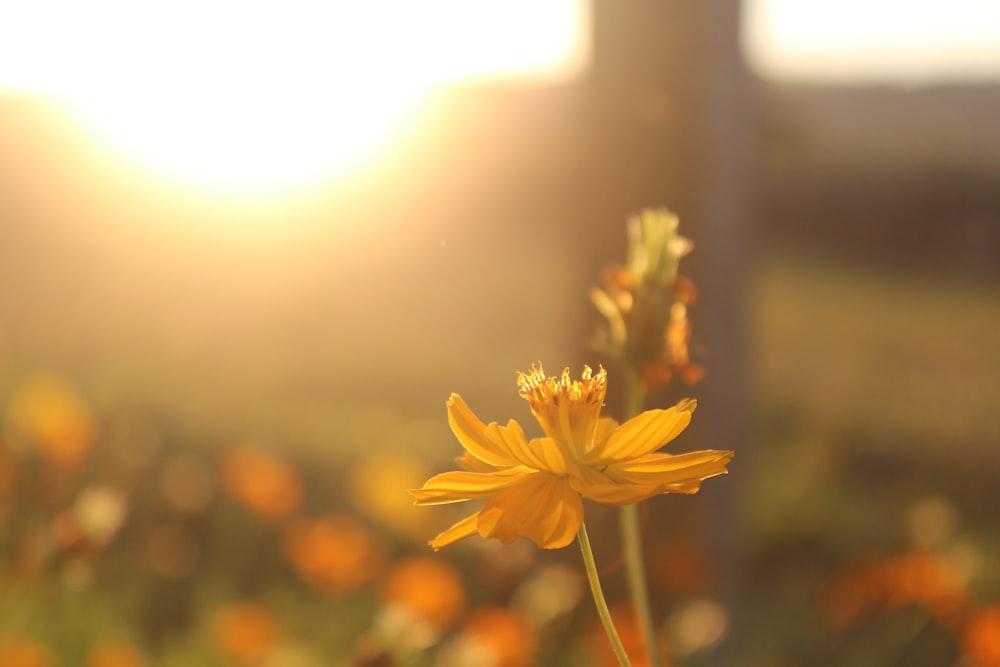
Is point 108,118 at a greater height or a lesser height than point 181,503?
greater

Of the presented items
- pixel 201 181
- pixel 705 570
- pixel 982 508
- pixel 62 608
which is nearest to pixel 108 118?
pixel 201 181

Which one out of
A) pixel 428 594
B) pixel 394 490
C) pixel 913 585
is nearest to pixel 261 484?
pixel 394 490

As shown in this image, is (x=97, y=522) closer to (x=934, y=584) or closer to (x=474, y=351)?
(x=934, y=584)

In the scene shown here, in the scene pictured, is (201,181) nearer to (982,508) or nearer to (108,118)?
(108,118)

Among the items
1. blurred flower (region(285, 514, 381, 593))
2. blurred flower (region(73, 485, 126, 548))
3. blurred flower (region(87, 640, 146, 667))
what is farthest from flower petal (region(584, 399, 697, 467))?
blurred flower (region(285, 514, 381, 593))

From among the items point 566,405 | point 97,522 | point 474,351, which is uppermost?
point 566,405

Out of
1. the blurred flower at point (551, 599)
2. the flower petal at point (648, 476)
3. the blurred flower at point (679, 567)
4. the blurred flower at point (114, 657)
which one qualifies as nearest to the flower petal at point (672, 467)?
the flower petal at point (648, 476)
